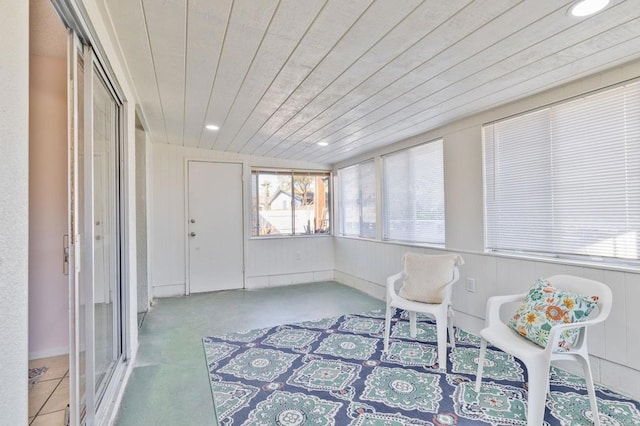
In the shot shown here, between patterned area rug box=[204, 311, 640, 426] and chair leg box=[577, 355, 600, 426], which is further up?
chair leg box=[577, 355, 600, 426]

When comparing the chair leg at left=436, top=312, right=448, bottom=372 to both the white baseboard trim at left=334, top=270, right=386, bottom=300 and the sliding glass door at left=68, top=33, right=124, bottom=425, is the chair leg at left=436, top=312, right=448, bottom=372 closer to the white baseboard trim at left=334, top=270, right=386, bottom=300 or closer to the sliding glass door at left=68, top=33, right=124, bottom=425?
the white baseboard trim at left=334, top=270, right=386, bottom=300

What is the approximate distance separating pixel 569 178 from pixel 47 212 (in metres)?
3.82

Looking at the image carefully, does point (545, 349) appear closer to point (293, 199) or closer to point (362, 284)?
point (362, 284)

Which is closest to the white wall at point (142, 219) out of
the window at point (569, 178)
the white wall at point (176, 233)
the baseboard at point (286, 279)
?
the white wall at point (176, 233)

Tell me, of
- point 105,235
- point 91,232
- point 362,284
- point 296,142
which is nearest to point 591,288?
point 91,232

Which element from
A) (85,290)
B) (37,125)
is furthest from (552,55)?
(37,125)

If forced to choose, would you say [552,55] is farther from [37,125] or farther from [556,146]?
[37,125]

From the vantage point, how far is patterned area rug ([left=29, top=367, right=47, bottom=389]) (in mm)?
2112

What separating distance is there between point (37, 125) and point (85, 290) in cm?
142

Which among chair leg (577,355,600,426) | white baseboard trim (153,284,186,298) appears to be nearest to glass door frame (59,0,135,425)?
chair leg (577,355,600,426)

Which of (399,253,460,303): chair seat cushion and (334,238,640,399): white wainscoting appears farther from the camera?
(399,253,460,303): chair seat cushion

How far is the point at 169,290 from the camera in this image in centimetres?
459

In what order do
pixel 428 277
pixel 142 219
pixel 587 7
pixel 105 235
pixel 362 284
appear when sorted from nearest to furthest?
1. pixel 587 7
2. pixel 105 235
3. pixel 428 277
4. pixel 142 219
5. pixel 362 284

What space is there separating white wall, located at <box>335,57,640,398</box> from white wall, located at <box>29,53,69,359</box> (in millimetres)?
3319
